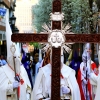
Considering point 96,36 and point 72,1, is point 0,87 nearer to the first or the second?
point 96,36

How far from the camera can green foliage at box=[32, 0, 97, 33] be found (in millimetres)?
25938

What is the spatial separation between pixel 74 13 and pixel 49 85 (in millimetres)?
22841

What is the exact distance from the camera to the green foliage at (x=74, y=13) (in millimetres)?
25938

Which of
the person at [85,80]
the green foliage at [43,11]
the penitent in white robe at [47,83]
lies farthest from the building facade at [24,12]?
the penitent in white robe at [47,83]

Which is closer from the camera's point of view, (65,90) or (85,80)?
(65,90)

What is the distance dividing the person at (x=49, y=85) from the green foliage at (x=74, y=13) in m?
16.0

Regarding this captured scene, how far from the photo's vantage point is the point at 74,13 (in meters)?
30.2

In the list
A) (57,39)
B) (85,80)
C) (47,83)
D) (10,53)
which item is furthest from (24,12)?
(57,39)

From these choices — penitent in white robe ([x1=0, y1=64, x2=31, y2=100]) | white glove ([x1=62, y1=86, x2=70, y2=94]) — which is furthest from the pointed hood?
white glove ([x1=62, y1=86, x2=70, y2=94])

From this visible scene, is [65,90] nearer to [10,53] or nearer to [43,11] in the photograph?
[10,53]

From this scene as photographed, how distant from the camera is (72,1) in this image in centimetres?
2966

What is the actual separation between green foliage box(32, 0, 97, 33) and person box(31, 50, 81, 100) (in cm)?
1600

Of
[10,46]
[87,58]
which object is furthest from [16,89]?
[87,58]

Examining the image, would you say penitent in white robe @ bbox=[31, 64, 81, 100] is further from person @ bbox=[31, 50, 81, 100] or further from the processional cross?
the processional cross
